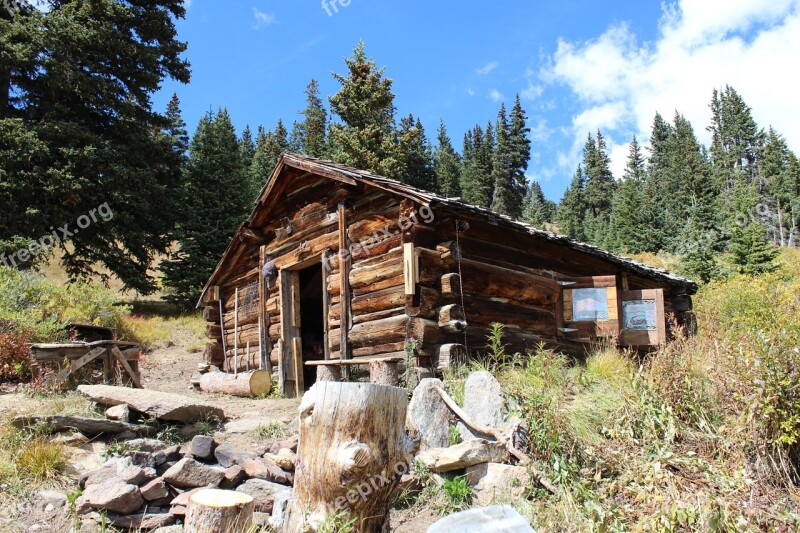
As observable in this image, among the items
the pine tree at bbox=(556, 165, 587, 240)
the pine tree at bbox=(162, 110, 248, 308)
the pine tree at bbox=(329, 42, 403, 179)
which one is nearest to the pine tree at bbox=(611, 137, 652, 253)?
the pine tree at bbox=(556, 165, 587, 240)

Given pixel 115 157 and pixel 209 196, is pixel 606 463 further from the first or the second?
pixel 209 196

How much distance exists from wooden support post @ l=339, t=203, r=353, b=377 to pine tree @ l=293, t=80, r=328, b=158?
32213mm

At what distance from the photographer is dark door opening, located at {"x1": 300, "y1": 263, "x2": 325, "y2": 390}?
1523cm

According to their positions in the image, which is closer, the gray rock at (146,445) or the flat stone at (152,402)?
the gray rock at (146,445)

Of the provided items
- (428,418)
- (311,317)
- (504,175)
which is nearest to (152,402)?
(428,418)

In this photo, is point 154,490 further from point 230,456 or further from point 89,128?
point 89,128

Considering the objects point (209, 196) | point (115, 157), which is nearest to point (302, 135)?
point (209, 196)

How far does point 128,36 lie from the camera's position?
2306 centimetres

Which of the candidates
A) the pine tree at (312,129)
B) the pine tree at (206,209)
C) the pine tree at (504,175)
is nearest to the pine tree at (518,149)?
the pine tree at (504,175)

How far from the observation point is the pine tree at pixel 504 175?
55.5 metres

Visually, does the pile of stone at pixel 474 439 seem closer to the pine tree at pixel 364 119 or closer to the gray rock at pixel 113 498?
the gray rock at pixel 113 498

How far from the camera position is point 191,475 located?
5.81 m

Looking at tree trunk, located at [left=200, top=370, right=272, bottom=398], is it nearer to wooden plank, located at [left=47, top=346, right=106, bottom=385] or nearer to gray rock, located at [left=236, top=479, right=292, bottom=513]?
wooden plank, located at [left=47, top=346, right=106, bottom=385]

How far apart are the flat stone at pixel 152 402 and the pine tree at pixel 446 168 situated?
145 ft
